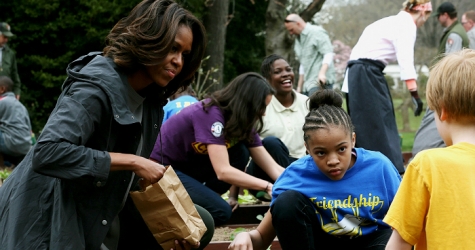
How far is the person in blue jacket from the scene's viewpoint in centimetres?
361

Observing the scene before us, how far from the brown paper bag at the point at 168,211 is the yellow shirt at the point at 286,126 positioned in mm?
2825

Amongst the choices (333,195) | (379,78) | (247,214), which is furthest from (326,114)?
(379,78)

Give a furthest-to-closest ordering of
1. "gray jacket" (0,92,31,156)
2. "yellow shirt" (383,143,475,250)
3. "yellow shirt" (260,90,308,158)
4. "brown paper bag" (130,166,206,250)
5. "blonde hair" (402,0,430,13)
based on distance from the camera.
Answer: "gray jacket" (0,92,31,156) < "blonde hair" (402,0,430,13) < "yellow shirt" (260,90,308,158) < "brown paper bag" (130,166,206,250) < "yellow shirt" (383,143,475,250)

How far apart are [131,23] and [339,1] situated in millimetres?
18146

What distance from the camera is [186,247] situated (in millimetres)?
3674

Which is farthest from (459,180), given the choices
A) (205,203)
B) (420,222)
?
(205,203)

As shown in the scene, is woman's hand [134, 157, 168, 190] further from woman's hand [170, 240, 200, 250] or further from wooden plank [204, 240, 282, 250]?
wooden plank [204, 240, 282, 250]

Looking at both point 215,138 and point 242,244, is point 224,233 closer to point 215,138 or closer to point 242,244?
point 215,138

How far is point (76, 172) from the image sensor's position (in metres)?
3.01

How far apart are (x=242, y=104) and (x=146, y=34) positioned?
1801 millimetres

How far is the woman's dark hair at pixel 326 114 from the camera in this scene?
3.64 meters

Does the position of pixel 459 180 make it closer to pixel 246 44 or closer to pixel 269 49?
pixel 269 49

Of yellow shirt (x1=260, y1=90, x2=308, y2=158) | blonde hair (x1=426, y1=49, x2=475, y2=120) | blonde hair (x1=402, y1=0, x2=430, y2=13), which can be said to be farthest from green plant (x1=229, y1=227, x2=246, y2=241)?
blonde hair (x1=426, y1=49, x2=475, y2=120)

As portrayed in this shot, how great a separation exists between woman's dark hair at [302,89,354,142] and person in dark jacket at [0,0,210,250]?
704mm
